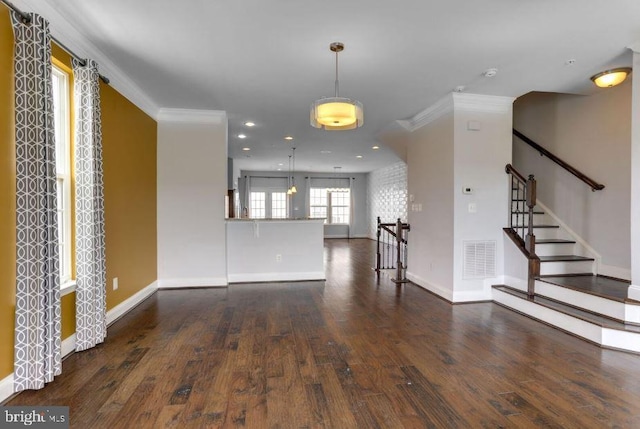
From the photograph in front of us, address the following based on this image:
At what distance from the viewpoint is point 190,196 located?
5004 millimetres

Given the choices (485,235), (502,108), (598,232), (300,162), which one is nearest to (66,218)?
(485,235)

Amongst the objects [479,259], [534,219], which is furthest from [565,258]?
[479,259]

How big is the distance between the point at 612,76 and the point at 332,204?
32.8 ft

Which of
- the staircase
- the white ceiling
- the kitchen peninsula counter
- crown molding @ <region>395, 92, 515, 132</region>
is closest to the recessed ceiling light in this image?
the white ceiling

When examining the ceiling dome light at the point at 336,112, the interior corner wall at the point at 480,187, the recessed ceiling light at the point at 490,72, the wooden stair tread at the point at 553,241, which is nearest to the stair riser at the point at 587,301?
the interior corner wall at the point at 480,187

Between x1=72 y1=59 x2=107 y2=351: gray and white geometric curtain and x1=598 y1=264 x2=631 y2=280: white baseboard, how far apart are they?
5.75 m

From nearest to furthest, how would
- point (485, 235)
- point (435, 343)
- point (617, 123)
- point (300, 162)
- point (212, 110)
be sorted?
point (435, 343) → point (617, 123) → point (485, 235) → point (212, 110) → point (300, 162)

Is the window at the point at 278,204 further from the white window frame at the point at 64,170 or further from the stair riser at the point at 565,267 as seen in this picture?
the white window frame at the point at 64,170

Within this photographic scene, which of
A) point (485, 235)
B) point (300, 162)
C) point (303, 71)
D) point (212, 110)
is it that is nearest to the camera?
point (303, 71)

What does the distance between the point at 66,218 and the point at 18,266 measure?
82cm

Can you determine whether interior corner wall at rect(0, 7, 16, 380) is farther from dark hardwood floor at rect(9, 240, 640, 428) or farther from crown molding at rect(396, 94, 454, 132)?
crown molding at rect(396, 94, 454, 132)

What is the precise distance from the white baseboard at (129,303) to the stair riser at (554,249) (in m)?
5.35

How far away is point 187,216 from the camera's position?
500cm

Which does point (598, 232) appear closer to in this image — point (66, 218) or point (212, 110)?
point (212, 110)
